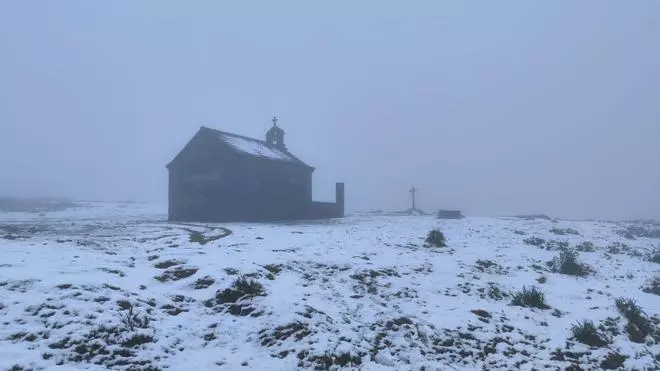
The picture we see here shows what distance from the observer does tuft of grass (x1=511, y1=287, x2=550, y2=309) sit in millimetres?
10898

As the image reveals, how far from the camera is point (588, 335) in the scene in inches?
356

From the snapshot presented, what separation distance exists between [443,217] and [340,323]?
3188 centimetres

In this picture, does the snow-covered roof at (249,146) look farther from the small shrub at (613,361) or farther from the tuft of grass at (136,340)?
the small shrub at (613,361)

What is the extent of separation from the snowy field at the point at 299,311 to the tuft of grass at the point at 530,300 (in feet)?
0.09

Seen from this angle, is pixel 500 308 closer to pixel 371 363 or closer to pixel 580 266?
pixel 371 363

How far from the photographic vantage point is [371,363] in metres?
7.41

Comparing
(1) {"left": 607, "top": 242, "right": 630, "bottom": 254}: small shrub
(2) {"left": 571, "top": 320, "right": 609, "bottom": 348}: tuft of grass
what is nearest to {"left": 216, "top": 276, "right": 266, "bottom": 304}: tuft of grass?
(2) {"left": 571, "top": 320, "right": 609, "bottom": 348}: tuft of grass

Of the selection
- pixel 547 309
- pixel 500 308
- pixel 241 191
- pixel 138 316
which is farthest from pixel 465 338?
pixel 241 191

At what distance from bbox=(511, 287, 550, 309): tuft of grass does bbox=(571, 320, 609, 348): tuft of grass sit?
1.49 m

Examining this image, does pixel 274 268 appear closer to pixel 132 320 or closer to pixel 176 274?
pixel 176 274

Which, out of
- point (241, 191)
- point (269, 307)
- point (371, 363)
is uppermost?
point (241, 191)

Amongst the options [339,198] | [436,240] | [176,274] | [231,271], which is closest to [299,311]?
[231,271]

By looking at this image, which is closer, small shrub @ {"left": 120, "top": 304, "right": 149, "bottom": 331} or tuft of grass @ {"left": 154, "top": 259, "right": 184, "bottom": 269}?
small shrub @ {"left": 120, "top": 304, "right": 149, "bottom": 331}

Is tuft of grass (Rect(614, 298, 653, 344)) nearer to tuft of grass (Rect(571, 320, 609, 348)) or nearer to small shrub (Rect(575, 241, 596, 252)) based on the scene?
tuft of grass (Rect(571, 320, 609, 348))
